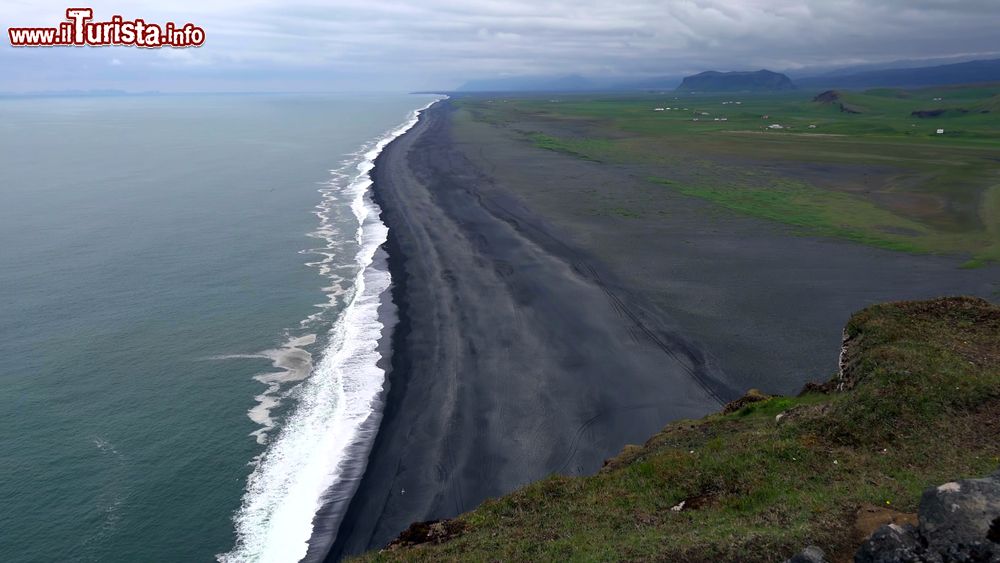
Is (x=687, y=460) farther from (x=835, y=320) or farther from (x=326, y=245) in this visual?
(x=326, y=245)

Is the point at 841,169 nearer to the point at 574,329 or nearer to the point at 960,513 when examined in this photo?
the point at 574,329

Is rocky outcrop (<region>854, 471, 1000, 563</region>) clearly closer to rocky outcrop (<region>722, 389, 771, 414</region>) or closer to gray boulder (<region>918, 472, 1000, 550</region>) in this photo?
gray boulder (<region>918, 472, 1000, 550</region>)

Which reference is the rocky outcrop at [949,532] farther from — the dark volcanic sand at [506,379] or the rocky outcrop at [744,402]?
the dark volcanic sand at [506,379]

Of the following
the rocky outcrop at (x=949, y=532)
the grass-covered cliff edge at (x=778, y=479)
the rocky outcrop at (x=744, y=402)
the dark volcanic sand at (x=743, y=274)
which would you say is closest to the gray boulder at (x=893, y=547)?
the rocky outcrop at (x=949, y=532)

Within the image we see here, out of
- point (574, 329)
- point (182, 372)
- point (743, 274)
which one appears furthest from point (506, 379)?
point (743, 274)

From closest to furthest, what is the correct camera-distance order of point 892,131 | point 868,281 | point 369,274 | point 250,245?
point 868,281 < point 369,274 < point 250,245 < point 892,131

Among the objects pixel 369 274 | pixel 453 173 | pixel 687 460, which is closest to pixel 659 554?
pixel 687 460
